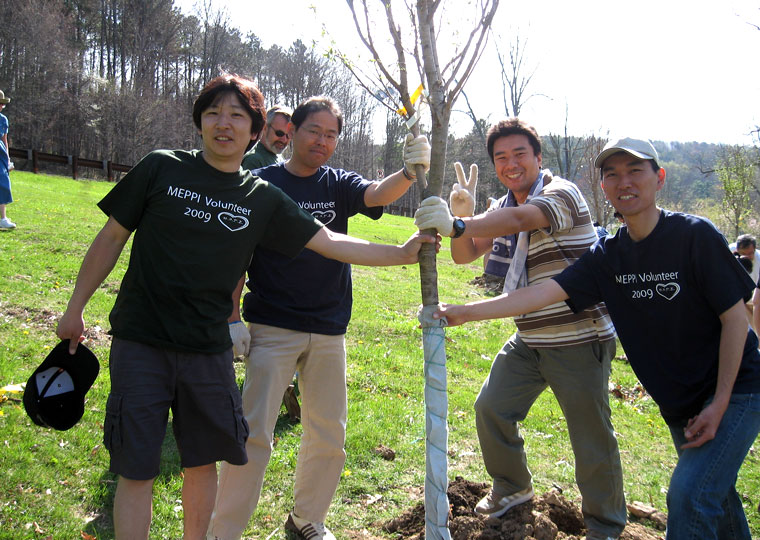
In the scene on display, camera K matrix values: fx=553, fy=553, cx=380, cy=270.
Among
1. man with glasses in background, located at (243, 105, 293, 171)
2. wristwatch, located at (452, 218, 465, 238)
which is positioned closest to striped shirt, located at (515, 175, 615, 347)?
wristwatch, located at (452, 218, 465, 238)

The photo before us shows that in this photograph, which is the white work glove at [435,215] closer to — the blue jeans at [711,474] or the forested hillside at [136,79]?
the blue jeans at [711,474]

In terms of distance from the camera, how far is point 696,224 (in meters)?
2.41

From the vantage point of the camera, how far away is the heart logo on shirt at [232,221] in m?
2.43

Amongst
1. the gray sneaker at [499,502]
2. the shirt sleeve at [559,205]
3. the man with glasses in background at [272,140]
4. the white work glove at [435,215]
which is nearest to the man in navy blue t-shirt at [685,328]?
the shirt sleeve at [559,205]

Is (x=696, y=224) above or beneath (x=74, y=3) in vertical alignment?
beneath

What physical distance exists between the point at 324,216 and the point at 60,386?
1.60 metres

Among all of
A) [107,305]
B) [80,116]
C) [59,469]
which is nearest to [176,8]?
[80,116]

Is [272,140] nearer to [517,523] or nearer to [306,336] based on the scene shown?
[306,336]

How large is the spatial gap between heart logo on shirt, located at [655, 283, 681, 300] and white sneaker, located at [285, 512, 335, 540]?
2.18 meters

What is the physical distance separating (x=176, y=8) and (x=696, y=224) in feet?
134

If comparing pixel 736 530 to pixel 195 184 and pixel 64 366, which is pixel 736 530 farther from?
pixel 64 366

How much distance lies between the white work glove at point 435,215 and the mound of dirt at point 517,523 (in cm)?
179

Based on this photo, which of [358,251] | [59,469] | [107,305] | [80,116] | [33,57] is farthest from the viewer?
[80,116]

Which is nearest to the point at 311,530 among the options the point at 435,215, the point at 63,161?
the point at 435,215
